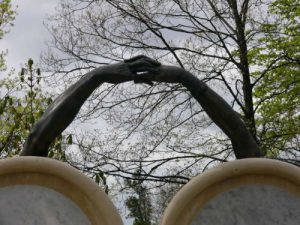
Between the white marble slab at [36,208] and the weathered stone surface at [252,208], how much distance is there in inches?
31.9

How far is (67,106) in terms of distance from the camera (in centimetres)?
448

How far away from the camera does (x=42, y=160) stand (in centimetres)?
389

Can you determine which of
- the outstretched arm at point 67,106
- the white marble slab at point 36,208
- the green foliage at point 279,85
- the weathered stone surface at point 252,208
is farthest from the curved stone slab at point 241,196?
the green foliage at point 279,85

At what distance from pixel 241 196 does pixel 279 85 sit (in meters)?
8.37

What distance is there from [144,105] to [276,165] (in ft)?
26.0

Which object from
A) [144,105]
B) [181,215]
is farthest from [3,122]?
[181,215]

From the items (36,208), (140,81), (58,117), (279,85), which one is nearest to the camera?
(36,208)

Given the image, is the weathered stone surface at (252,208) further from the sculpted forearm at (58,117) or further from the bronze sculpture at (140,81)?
the sculpted forearm at (58,117)

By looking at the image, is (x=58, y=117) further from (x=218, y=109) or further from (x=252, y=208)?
(x=252, y=208)

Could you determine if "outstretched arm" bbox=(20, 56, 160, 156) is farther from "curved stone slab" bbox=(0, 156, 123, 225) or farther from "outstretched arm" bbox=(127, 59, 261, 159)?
"curved stone slab" bbox=(0, 156, 123, 225)

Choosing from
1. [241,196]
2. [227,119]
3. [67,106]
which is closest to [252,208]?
[241,196]

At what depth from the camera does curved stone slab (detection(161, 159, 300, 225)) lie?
12.8 ft

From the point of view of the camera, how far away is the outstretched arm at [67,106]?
4398 millimetres

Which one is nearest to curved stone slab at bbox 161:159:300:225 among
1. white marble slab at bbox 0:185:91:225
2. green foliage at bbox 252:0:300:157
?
A: white marble slab at bbox 0:185:91:225
